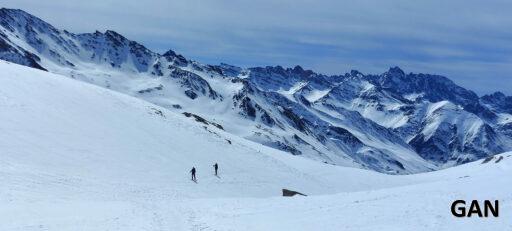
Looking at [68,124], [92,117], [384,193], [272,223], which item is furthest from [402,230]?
[92,117]

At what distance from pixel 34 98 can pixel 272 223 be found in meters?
43.3

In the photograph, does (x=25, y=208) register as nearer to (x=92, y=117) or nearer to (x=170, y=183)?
(x=170, y=183)

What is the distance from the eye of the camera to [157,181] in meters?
51.9

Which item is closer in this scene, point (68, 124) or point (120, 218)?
point (120, 218)

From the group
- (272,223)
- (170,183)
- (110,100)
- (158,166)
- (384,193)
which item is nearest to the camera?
(272,223)

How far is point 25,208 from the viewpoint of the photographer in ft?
107

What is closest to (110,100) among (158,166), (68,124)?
(68,124)

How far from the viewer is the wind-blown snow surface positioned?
3067 centimetres

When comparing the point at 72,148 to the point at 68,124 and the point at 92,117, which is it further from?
the point at 92,117

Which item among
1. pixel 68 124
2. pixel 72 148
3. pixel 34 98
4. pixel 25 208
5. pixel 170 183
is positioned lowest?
pixel 25 208

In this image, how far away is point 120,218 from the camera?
32.2 metres

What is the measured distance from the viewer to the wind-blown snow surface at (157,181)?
3067 centimetres

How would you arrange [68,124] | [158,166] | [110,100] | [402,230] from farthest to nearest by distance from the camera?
[110,100], [68,124], [158,166], [402,230]

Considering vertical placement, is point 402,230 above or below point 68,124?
below
